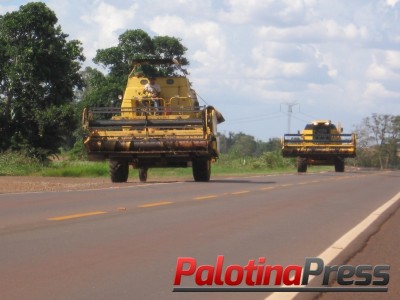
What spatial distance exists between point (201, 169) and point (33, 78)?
58.9ft

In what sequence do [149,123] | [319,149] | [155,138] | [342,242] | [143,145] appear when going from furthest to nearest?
[319,149] < [149,123] < [155,138] < [143,145] < [342,242]

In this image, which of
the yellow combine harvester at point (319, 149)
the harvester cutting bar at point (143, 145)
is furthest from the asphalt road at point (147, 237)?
the yellow combine harvester at point (319, 149)

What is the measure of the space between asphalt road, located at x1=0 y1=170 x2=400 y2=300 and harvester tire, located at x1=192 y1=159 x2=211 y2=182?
6.66m

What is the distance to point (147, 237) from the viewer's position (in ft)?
35.8

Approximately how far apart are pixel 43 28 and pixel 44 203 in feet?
91.3

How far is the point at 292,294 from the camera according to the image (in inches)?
285

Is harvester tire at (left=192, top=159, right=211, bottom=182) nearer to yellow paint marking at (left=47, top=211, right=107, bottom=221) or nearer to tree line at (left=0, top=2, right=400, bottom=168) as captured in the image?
yellow paint marking at (left=47, top=211, right=107, bottom=221)

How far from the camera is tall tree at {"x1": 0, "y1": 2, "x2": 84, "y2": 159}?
4147cm

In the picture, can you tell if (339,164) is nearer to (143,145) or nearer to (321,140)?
(321,140)

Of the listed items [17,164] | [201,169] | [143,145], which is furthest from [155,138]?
[17,164]

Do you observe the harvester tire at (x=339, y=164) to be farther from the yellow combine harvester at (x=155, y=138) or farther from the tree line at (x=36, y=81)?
the yellow combine harvester at (x=155, y=138)

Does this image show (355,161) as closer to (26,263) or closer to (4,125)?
(4,125)

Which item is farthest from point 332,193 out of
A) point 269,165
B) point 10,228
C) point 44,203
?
point 269,165

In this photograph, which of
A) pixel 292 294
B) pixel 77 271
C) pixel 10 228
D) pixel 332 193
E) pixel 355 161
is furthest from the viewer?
pixel 355 161
